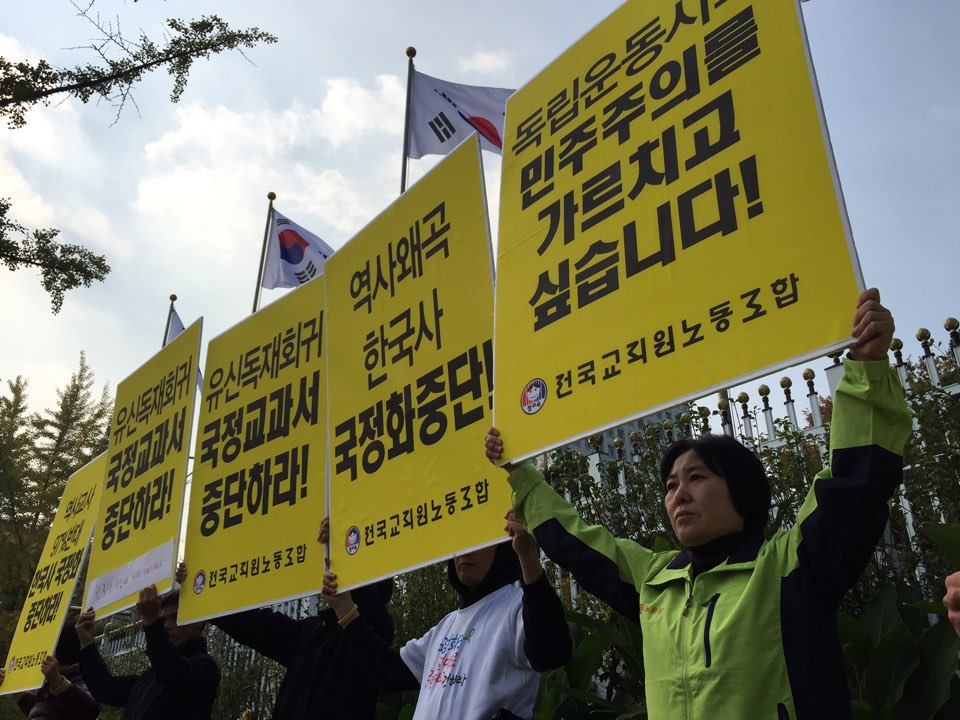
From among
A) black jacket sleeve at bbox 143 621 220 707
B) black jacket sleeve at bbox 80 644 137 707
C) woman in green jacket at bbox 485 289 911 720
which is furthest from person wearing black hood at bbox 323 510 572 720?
black jacket sleeve at bbox 80 644 137 707

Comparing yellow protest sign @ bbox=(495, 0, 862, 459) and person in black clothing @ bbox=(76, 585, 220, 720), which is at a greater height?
yellow protest sign @ bbox=(495, 0, 862, 459)

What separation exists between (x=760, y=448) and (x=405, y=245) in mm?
2987

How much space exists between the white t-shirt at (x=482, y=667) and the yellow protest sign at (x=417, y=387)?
0.85 ft

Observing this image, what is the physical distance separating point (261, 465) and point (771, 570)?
2.95 metres

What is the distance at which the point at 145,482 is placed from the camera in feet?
16.7

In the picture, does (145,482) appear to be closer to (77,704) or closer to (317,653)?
(77,704)

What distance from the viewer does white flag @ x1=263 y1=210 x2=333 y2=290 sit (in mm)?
7902

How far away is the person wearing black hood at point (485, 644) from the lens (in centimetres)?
249

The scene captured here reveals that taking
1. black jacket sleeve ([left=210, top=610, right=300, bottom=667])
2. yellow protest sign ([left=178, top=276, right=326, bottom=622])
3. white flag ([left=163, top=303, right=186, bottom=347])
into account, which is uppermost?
white flag ([left=163, top=303, right=186, bottom=347])

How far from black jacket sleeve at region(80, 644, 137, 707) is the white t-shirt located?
2708 mm

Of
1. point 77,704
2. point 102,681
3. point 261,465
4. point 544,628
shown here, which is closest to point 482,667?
point 544,628

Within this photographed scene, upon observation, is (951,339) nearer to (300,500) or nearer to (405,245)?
(405,245)

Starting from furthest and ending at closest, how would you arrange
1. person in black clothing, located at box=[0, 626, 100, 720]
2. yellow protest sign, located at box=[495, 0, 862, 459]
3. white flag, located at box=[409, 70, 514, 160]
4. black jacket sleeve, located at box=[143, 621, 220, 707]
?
white flag, located at box=[409, 70, 514, 160], person in black clothing, located at box=[0, 626, 100, 720], black jacket sleeve, located at box=[143, 621, 220, 707], yellow protest sign, located at box=[495, 0, 862, 459]

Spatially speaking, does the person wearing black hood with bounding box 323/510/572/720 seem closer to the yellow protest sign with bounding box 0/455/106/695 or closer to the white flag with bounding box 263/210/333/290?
the yellow protest sign with bounding box 0/455/106/695
